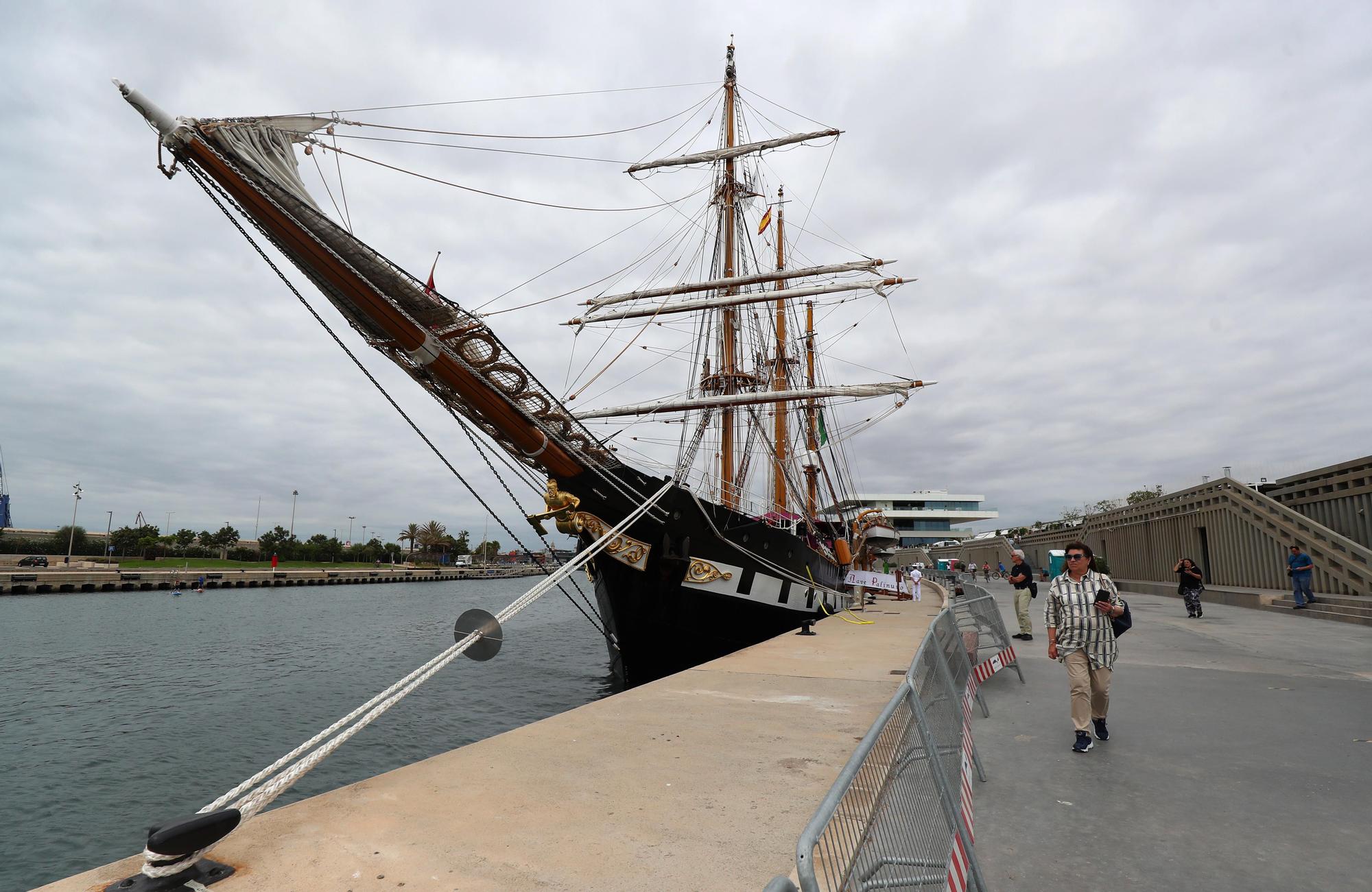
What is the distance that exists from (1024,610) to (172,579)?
240 ft

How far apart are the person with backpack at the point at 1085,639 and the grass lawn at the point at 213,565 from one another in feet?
285

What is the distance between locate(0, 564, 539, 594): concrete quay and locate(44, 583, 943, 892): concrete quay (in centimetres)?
6397

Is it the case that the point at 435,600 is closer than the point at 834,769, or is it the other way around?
the point at 834,769

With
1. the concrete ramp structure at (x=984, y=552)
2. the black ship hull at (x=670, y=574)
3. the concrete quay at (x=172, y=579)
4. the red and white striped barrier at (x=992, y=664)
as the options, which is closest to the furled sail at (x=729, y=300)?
the black ship hull at (x=670, y=574)

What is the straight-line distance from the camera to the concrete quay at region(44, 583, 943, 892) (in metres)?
3.02

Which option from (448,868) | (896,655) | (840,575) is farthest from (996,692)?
(840,575)

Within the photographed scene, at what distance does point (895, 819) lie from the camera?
2.63 meters

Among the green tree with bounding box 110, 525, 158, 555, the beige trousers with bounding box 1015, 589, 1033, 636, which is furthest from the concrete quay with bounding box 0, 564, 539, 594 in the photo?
the beige trousers with bounding box 1015, 589, 1033, 636

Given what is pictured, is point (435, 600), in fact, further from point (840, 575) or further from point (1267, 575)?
point (1267, 575)

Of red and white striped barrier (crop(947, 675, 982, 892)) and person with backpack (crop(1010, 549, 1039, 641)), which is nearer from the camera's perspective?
red and white striped barrier (crop(947, 675, 982, 892))

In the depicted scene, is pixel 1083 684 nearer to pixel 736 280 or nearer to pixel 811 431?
pixel 736 280

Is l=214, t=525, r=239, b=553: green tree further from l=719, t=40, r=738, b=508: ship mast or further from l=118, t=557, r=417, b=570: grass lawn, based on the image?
l=719, t=40, r=738, b=508: ship mast

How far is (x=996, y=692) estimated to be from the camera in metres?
8.23

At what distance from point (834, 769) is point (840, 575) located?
1895 centimetres
